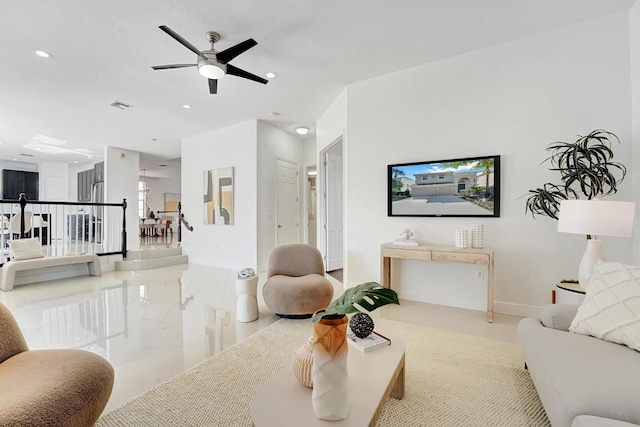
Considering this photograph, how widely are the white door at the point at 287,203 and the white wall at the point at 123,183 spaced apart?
416 cm

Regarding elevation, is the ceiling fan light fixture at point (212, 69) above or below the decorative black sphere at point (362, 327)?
above

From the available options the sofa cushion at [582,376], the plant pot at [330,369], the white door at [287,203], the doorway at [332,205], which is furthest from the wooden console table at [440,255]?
the white door at [287,203]

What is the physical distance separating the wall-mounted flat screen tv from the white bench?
18.3 feet

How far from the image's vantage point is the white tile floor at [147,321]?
2.30 metres

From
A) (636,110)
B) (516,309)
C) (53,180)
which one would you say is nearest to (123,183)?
(53,180)

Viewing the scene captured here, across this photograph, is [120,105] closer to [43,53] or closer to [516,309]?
[43,53]

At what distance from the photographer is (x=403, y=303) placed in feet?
12.2

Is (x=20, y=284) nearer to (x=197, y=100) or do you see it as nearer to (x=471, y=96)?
(x=197, y=100)

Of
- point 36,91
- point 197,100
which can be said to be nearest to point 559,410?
point 197,100

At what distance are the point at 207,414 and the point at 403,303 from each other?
107 inches

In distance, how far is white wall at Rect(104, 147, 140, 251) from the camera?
25.0ft

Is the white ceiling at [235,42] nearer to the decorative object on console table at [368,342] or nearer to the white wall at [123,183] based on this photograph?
the white wall at [123,183]

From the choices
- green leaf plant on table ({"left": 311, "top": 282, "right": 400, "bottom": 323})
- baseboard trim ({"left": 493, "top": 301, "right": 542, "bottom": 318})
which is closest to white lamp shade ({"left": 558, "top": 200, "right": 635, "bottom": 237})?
baseboard trim ({"left": 493, "top": 301, "right": 542, "bottom": 318})

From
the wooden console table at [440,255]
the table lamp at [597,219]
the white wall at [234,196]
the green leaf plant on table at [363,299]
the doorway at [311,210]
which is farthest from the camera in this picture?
the doorway at [311,210]
